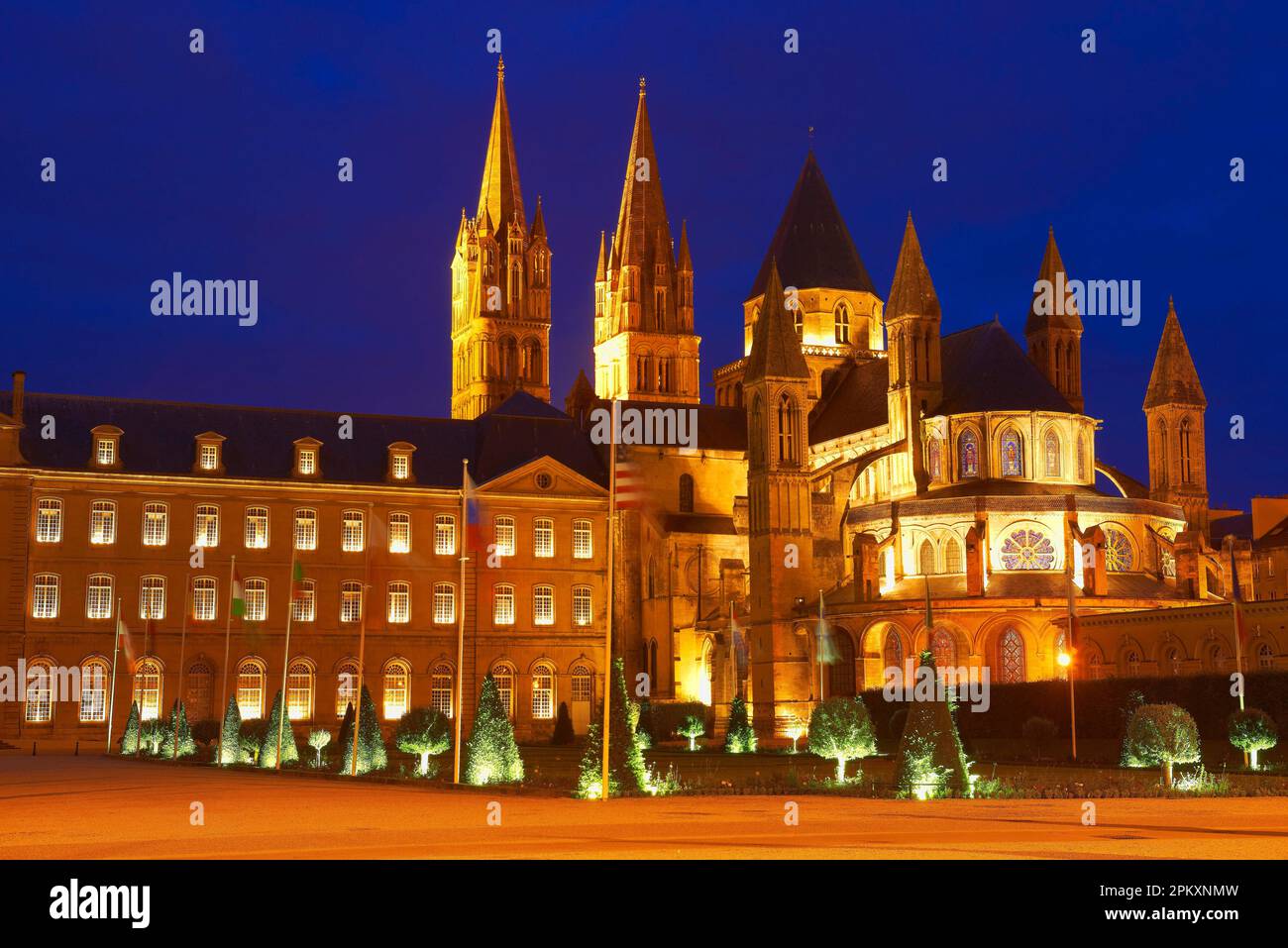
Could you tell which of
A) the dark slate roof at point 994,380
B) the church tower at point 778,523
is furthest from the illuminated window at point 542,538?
the dark slate roof at point 994,380

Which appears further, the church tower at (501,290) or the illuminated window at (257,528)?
the church tower at (501,290)

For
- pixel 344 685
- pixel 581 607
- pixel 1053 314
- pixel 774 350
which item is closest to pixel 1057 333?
pixel 1053 314

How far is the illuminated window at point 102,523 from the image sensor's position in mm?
72750

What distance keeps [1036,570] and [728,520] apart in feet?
73.4

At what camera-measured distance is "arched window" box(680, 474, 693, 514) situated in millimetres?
90062

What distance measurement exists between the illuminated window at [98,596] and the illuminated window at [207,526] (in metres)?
4.19

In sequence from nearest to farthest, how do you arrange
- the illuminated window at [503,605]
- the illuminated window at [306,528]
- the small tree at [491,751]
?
the small tree at [491,751] → the illuminated window at [306,528] → the illuminated window at [503,605]

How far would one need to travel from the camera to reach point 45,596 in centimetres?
7162

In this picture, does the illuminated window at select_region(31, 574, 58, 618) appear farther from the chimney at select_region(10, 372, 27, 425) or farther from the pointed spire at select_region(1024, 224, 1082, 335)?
the pointed spire at select_region(1024, 224, 1082, 335)

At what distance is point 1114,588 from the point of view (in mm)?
68875

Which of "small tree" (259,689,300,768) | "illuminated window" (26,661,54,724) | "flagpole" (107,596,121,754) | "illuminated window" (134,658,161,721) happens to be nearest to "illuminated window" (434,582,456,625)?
"illuminated window" (134,658,161,721)

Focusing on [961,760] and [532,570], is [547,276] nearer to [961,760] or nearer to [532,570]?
[532,570]

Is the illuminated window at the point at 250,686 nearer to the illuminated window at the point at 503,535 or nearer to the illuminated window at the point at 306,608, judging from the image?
the illuminated window at the point at 306,608
